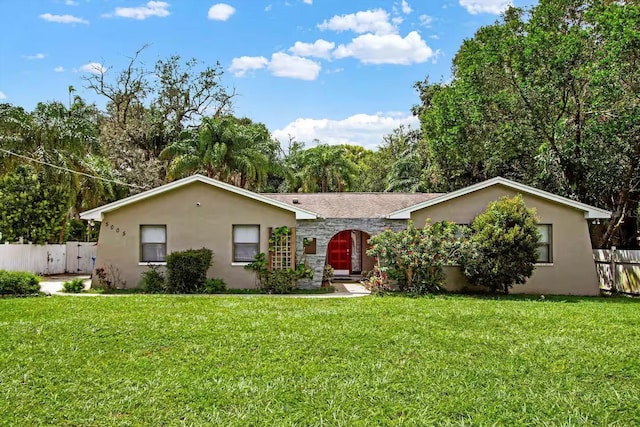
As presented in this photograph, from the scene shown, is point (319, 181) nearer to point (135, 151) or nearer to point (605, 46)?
point (135, 151)

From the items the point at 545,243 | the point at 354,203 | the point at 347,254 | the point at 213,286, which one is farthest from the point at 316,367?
the point at 347,254

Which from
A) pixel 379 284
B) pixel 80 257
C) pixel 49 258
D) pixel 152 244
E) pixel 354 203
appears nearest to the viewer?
pixel 379 284

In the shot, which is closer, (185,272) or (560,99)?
(185,272)

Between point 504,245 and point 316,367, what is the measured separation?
940 cm

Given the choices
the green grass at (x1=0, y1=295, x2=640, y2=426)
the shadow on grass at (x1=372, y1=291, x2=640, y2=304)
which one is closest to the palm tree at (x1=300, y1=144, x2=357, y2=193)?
the shadow on grass at (x1=372, y1=291, x2=640, y2=304)

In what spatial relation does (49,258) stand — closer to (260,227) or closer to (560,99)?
(260,227)

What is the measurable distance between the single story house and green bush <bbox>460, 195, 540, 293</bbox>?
1.34 meters

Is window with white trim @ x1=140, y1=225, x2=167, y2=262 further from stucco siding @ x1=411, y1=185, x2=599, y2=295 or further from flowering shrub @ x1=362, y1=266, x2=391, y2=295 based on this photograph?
stucco siding @ x1=411, y1=185, x2=599, y2=295

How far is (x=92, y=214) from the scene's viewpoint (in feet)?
54.7

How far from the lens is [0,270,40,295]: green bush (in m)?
14.1

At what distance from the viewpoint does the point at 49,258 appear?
A: 2266cm

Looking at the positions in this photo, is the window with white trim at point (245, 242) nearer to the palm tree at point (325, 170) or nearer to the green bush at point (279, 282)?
the green bush at point (279, 282)

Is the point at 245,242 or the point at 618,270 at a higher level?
the point at 245,242

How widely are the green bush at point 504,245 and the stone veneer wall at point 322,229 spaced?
8.77ft
